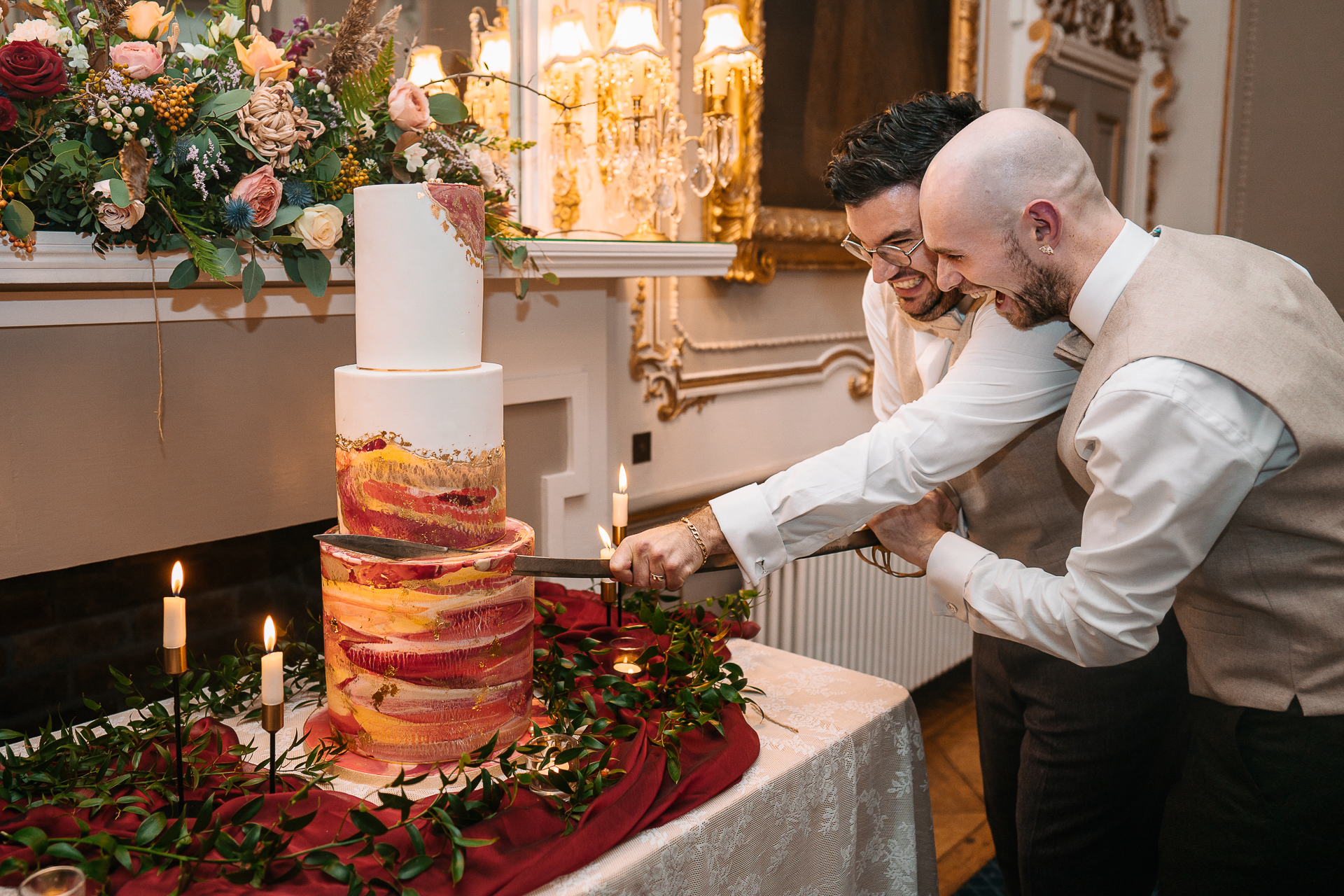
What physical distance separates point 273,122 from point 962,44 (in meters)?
2.83

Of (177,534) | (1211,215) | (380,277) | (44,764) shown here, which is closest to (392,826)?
(44,764)

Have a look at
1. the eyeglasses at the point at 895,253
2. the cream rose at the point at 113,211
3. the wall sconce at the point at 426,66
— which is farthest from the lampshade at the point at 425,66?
the eyeglasses at the point at 895,253

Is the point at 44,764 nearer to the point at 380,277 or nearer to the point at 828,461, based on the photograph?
the point at 380,277

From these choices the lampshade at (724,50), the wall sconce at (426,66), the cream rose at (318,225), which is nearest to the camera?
the cream rose at (318,225)

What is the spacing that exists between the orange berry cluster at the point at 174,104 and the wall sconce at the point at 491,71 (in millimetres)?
811

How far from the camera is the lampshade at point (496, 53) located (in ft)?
6.45

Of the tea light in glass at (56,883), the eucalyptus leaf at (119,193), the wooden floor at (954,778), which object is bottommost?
the wooden floor at (954,778)

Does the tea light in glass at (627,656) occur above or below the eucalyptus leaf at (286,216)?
below

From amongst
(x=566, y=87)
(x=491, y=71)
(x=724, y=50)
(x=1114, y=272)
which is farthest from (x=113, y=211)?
(x=724, y=50)

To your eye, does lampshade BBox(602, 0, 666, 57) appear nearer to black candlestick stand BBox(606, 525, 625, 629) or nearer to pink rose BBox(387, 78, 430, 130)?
pink rose BBox(387, 78, 430, 130)

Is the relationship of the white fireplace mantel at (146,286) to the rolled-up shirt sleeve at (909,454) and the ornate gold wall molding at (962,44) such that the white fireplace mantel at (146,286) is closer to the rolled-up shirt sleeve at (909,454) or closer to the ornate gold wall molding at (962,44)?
the rolled-up shirt sleeve at (909,454)

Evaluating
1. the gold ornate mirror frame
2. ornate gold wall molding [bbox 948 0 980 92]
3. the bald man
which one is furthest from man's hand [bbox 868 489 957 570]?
ornate gold wall molding [bbox 948 0 980 92]

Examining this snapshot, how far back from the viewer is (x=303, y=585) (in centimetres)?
197

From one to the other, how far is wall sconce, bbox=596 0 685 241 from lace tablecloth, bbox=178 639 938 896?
105 cm
